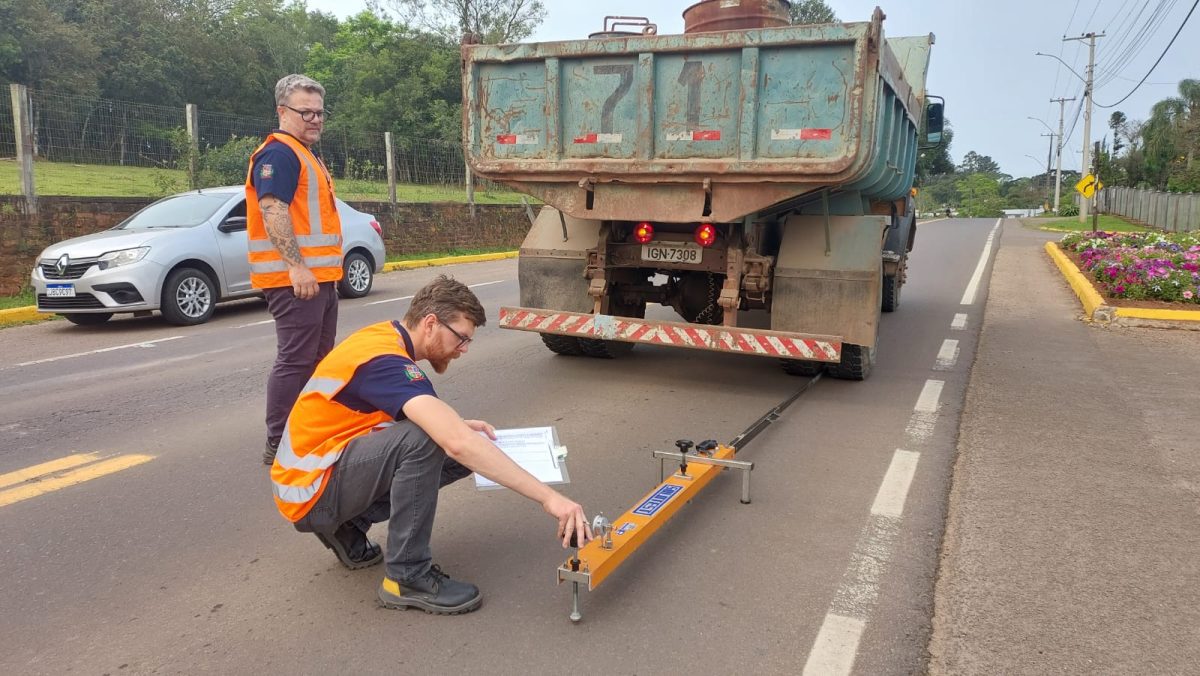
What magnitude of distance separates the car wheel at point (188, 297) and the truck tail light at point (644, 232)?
18.7 feet

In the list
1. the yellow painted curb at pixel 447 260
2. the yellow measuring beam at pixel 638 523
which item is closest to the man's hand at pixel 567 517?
the yellow measuring beam at pixel 638 523

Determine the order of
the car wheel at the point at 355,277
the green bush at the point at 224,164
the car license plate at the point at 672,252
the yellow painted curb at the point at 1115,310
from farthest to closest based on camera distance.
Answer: the green bush at the point at 224,164 < the car wheel at the point at 355,277 < the yellow painted curb at the point at 1115,310 < the car license plate at the point at 672,252

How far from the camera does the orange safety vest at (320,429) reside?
2.86m

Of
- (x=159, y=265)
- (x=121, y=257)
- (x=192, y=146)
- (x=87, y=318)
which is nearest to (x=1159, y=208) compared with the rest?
(x=192, y=146)

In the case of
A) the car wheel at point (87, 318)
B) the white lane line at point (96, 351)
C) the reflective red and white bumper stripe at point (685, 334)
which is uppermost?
the reflective red and white bumper stripe at point (685, 334)

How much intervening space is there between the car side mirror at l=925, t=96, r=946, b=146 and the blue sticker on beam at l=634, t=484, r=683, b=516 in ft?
24.0

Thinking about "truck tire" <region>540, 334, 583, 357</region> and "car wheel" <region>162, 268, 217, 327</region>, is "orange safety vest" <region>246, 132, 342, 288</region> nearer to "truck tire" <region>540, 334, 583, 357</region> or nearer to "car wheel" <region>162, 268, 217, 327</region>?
"truck tire" <region>540, 334, 583, 357</region>

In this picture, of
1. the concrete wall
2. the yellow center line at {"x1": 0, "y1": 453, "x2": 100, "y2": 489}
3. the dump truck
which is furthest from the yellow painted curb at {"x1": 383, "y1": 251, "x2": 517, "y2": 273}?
the yellow center line at {"x1": 0, "y1": 453, "x2": 100, "y2": 489}

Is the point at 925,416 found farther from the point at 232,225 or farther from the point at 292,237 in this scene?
the point at 232,225

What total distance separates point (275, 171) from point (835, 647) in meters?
3.33

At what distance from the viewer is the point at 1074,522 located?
374 centimetres

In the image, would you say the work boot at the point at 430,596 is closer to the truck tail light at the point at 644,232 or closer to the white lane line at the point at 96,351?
the truck tail light at the point at 644,232

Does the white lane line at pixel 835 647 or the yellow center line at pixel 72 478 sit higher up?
the yellow center line at pixel 72 478

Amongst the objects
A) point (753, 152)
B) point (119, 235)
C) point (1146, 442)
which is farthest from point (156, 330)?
point (1146, 442)
